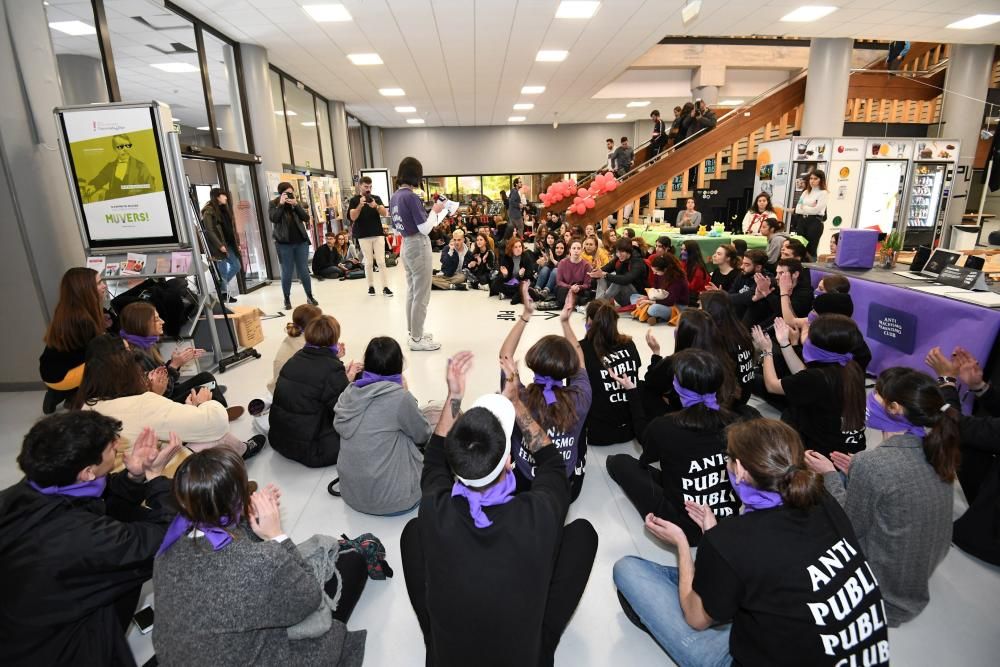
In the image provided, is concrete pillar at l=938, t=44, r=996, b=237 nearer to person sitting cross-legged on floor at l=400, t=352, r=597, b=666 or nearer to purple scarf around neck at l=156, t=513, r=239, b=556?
person sitting cross-legged on floor at l=400, t=352, r=597, b=666

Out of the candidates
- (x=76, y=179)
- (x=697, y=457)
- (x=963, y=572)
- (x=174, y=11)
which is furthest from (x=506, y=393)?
(x=174, y=11)

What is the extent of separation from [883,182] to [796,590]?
35.1ft

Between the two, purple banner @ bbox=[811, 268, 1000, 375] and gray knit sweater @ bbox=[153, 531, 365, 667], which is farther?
purple banner @ bbox=[811, 268, 1000, 375]

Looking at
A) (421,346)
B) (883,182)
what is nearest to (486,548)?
(421,346)

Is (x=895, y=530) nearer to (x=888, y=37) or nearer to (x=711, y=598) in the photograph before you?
(x=711, y=598)

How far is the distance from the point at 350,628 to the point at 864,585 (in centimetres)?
168

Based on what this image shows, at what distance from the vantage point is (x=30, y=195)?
165 inches

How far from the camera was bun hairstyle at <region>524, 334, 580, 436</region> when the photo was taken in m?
2.27


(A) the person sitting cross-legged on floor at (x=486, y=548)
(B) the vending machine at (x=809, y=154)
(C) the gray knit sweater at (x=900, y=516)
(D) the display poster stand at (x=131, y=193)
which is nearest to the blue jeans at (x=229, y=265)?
(D) the display poster stand at (x=131, y=193)

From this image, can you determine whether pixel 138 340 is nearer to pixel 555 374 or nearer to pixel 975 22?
pixel 555 374

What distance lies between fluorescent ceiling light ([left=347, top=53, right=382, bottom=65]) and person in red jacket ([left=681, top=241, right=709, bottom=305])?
606 centimetres

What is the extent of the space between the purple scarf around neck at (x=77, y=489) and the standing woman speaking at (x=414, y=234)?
11.5ft

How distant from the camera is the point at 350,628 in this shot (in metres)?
1.95

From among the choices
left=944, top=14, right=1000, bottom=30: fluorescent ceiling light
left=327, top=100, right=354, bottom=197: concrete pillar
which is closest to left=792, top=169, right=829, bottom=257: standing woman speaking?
left=944, top=14, right=1000, bottom=30: fluorescent ceiling light
